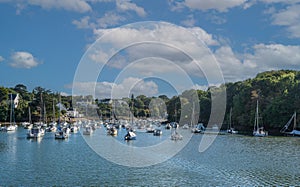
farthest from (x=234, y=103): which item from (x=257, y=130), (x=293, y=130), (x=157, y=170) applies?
(x=157, y=170)

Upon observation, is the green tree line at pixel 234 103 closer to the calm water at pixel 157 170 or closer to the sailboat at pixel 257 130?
the sailboat at pixel 257 130

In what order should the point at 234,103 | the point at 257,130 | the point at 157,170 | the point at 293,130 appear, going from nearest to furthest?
the point at 157,170
the point at 293,130
the point at 257,130
the point at 234,103

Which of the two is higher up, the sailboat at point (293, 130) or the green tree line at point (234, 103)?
the green tree line at point (234, 103)

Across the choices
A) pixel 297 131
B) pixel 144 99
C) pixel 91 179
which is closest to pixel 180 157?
pixel 91 179

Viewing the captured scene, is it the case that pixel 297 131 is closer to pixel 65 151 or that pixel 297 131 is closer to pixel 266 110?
pixel 266 110

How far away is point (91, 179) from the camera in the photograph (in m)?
27.4

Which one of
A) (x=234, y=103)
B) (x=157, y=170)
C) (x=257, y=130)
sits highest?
(x=234, y=103)

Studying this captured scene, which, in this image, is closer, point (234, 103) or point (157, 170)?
point (157, 170)

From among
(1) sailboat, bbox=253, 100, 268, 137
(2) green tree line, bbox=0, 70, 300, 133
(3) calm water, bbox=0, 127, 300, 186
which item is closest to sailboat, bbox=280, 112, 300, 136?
(2) green tree line, bbox=0, 70, 300, 133

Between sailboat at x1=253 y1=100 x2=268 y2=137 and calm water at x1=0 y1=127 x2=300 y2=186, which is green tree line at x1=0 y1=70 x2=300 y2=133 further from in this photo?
calm water at x1=0 y1=127 x2=300 y2=186

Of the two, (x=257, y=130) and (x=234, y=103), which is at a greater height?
(x=234, y=103)

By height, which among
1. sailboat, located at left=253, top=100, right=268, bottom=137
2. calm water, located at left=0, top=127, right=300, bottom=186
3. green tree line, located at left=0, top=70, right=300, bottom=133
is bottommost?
calm water, located at left=0, top=127, right=300, bottom=186

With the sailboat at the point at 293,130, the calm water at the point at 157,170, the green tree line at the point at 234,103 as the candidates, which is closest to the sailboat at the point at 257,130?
the green tree line at the point at 234,103

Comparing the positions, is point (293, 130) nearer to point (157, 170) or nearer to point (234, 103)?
point (234, 103)
